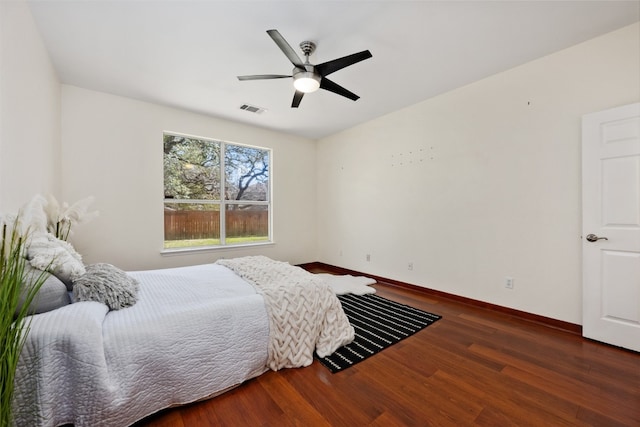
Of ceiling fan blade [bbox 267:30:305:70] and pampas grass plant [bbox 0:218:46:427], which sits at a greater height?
ceiling fan blade [bbox 267:30:305:70]

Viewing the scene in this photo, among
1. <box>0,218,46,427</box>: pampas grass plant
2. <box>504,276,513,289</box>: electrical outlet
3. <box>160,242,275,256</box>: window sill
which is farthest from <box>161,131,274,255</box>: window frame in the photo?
<box>504,276,513,289</box>: electrical outlet

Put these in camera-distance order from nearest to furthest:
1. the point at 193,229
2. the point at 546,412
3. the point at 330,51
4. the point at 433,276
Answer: the point at 546,412 → the point at 330,51 → the point at 433,276 → the point at 193,229

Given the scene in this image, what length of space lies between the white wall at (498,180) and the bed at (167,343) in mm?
1927

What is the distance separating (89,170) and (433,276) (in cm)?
466

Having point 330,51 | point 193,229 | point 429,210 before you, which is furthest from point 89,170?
point 429,210

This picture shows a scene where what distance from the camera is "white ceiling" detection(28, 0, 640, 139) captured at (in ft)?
6.32

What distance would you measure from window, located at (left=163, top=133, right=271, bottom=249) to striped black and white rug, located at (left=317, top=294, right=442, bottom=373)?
7.39 ft

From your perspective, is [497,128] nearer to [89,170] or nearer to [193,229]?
[193,229]

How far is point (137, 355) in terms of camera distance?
129 centimetres

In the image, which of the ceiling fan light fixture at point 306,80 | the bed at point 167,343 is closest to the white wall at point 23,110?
the bed at point 167,343

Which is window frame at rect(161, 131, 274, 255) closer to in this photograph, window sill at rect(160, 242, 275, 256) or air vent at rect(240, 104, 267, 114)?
window sill at rect(160, 242, 275, 256)

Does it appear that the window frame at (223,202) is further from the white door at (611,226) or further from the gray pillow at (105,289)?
the white door at (611,226)

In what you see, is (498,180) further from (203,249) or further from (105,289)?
(203,249)

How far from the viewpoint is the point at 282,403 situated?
1.49 m
